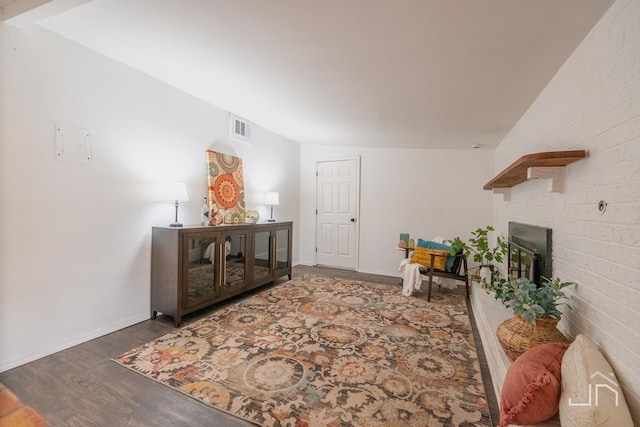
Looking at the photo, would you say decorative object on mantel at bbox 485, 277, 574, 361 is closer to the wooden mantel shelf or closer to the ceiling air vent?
the wooden mantel shelf

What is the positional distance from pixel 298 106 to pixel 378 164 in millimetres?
2168

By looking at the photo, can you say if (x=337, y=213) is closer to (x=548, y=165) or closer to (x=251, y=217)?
(x=251, y=217)

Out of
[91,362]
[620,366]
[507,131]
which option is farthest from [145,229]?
[507,131]

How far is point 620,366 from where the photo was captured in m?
1.13

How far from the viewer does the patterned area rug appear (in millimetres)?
1567

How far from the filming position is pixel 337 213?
5.18 m

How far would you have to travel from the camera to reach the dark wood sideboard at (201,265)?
2633 millimetres

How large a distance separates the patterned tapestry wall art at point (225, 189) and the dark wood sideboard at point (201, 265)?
37 centimetres

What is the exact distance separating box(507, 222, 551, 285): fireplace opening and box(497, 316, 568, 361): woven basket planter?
523mm

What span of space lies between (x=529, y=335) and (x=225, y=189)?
3.30m

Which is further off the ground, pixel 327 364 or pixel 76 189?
pixel 76 189

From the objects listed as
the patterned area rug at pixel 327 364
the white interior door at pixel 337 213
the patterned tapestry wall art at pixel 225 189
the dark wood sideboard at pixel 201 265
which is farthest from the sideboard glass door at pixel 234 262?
the white interior door at pixel 337 213

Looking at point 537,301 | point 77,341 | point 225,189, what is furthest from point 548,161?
point 77,341

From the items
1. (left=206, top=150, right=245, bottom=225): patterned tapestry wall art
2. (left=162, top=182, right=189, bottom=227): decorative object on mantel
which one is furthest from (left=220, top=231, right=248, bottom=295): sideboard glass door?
(left=162, top=182, right=189, bottom=227): decorative object on mantel
